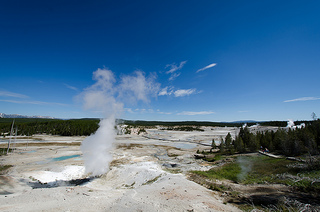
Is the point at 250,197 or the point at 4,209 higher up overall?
the point at 4,209

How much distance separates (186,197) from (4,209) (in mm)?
11833

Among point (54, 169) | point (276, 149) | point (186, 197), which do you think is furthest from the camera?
point (276, 149)

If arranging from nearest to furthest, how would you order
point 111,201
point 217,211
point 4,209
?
point 4,209 → point 217,211 → point 111,201

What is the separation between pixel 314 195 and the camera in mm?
10945

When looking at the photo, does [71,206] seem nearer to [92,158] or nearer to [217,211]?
[217,211]

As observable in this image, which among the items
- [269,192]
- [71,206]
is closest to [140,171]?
[71,206]

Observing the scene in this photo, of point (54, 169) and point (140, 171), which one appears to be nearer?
point (140, 171)

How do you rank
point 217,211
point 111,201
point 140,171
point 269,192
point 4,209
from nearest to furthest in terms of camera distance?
point 4,209, point 217,211, point 111,201, point 269,192, point 140,171

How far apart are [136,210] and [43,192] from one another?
8.88 m

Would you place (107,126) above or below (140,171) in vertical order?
above

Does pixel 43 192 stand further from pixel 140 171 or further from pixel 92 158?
pixel 140 171

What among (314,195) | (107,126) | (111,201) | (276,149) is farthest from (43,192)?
(276,149)

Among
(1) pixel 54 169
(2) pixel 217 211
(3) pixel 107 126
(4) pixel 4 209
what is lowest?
(1) pixel 54 169

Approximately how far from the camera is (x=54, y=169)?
917 inches
